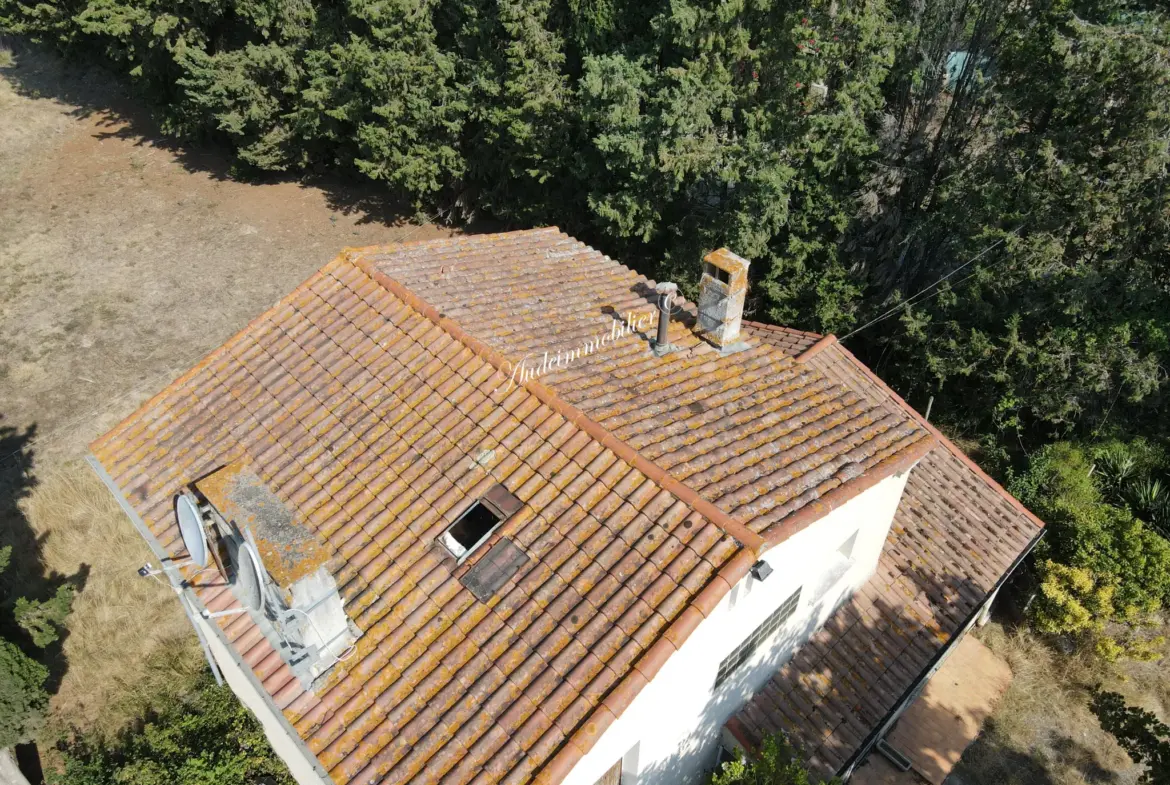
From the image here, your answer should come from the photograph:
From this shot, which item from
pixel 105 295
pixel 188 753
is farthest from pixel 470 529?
pixel 105 295

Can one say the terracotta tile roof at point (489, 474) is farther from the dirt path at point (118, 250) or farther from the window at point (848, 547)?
the dirt path at point (118, 250)

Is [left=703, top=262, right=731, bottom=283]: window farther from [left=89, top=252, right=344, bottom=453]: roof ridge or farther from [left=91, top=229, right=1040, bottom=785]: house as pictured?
[left=89, top=252, right=344, bottom=453]: roof ridge

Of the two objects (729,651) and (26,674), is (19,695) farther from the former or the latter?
(729,651)

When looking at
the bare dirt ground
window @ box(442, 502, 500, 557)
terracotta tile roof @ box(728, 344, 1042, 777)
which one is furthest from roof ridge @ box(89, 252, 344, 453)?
terracotta tile roof @ box(728, 344, 1042, 777)

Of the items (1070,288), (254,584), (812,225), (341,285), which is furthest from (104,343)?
(1070,288)

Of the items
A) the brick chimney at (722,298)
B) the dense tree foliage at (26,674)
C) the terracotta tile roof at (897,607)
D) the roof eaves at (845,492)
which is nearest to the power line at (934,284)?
the terracotta tile roof at (897,607)

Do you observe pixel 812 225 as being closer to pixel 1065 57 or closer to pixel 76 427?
pixel 1065 57
